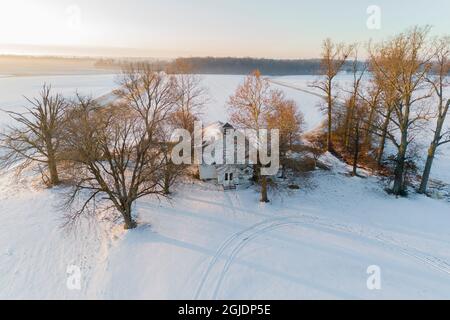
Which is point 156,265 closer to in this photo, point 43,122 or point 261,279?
point 261,279

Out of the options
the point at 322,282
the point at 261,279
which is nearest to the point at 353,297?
the point at 322,282

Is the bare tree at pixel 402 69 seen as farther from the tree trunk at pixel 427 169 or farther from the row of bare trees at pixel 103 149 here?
the row of bare trees at pixel 103 149

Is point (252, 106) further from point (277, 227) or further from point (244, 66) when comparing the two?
point (244, 66)

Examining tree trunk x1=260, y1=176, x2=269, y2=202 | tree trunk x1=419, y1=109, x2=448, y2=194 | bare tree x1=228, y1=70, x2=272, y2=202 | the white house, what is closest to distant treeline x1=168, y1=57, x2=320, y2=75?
bare tree x1=228, y1=70, x2=272, y2=202

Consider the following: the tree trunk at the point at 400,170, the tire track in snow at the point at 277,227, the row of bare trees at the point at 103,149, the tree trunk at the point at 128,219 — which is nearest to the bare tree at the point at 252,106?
the tire track in snow at the point at 277,227

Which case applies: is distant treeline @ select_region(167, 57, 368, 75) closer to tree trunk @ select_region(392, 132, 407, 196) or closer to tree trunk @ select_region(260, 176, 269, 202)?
tree trunk @ select_region(392, 132, 407, 196)

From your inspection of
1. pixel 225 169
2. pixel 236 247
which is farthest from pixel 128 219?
pixel 225 169

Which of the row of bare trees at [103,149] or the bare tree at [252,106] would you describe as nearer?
the row of bare trees at [103,149]
